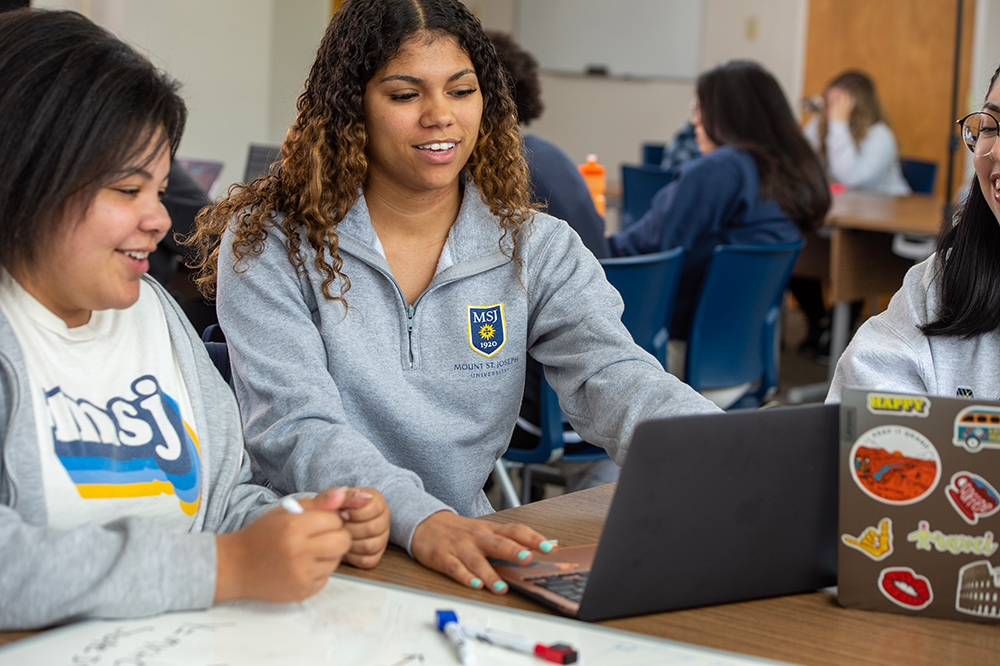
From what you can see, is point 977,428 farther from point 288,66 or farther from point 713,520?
point 288,66

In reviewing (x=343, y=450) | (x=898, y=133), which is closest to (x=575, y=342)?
(x=343, y=450)

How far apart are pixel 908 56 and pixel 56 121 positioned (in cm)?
661

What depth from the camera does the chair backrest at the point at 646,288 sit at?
2.24 metres

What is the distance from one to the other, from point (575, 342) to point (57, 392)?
0.69m

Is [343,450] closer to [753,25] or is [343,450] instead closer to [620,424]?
[620,424]

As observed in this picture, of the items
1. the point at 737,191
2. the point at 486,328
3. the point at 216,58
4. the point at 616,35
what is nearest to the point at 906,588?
the point at 486,328

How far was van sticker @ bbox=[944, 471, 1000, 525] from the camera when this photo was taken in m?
0.86

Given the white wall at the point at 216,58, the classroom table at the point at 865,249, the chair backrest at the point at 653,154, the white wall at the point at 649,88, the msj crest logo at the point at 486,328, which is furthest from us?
the white wall at the point at 649,88

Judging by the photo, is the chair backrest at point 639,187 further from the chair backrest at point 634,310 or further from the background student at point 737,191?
the chair backrest at point 634,310

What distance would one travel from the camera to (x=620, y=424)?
1292mm

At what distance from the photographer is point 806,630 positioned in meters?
0.89

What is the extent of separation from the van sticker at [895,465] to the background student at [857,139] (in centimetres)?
487

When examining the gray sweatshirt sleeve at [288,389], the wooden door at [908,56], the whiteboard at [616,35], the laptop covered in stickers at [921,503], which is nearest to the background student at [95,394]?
the gray sweatshirt sleeve at [288,389]

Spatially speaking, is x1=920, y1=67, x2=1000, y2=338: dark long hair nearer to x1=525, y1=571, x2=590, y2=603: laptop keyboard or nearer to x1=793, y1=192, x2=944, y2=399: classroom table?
x1=525, y1=571, x2=590, y2=603: laptop keyboard
